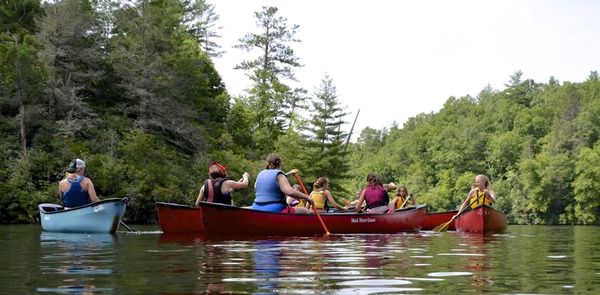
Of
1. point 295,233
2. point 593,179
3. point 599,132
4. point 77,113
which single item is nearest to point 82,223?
point 295,233

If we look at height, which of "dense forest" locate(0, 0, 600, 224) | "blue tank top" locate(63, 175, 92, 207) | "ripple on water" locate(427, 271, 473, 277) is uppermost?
"dense forest" locate(0, 0, 600, 224)

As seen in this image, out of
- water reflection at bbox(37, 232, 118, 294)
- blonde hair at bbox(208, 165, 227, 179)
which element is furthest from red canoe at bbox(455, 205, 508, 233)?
water reflection at bbox(37, 232, 118, 294)

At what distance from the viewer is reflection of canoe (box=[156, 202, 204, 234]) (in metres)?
16.4

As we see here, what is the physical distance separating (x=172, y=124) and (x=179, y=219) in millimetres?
27739

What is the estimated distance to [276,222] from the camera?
14.2 m

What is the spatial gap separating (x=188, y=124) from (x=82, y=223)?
28299mm

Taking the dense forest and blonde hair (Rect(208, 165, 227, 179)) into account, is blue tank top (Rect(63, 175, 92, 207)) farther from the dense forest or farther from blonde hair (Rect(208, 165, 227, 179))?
the dense forest

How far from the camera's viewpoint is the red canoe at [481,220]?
18062mm

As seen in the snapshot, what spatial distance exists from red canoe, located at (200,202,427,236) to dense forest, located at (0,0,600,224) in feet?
65.6

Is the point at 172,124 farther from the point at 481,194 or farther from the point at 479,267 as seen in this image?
the point at 479,267

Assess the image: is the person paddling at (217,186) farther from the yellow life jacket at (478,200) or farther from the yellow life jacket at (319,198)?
the yellow life jacket at (478,200)

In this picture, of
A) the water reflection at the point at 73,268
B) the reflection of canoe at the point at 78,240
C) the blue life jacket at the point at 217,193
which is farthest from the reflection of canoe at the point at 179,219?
the water reflection at the point at 73,268

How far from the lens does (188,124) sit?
44.3 m

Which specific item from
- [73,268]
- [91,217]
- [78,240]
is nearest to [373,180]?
[91,217]
